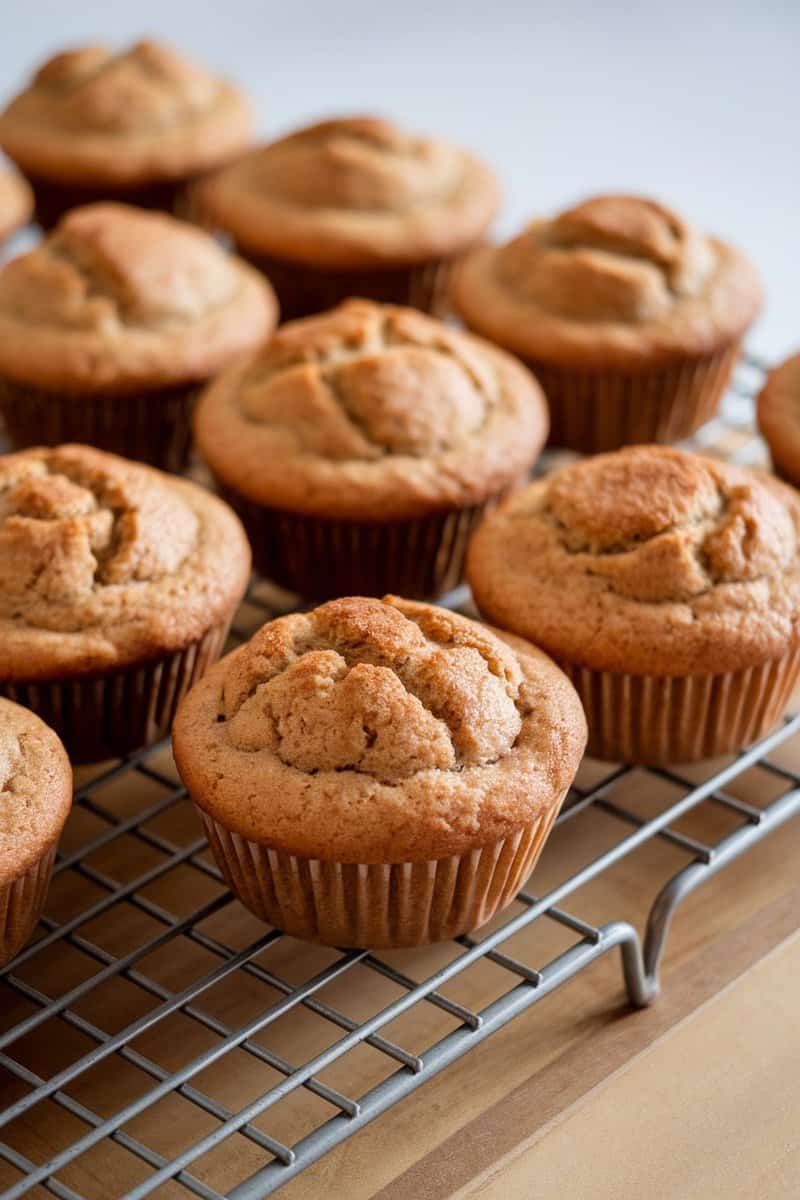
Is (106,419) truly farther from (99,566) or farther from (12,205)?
(12,205)

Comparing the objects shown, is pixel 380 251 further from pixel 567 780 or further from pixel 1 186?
pixel 567 780

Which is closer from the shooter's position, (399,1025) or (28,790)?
(28,790)

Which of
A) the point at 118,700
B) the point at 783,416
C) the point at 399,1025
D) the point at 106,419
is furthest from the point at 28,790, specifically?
the point at 783,416

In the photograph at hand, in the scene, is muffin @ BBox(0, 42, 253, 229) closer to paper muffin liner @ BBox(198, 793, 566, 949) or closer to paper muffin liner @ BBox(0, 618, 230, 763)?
paper muffin liner @ BBox(0, 618, 230, 763)

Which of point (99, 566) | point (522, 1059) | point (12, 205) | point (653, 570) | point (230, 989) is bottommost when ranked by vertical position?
point (230, 989)

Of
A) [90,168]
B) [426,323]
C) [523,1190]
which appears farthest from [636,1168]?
[90,168]

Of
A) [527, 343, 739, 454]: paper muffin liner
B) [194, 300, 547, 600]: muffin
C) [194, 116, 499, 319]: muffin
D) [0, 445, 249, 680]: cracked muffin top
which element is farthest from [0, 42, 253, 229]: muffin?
[0, 445, 249, 680]: cracked muffin top
